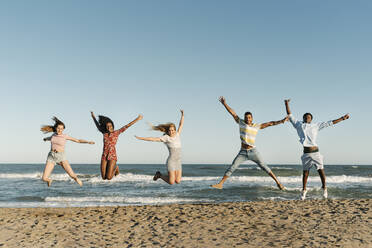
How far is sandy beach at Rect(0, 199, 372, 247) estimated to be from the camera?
751cm

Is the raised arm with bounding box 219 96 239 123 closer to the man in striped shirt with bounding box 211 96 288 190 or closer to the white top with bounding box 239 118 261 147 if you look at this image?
the man in striped shirt with bounding box 211 96 288 190

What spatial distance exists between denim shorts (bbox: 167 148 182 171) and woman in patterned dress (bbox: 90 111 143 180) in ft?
4.16

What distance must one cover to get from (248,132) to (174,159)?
6.70 feet

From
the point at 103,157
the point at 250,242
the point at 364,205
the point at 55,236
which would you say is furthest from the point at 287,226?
the point at 55,236

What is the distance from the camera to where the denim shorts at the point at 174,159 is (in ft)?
26.9

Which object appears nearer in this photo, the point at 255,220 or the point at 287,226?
the point at 287,226

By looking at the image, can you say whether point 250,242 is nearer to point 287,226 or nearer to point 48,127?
point 287,226

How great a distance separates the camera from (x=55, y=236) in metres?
8.48

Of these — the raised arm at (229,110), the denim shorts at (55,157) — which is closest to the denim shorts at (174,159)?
the raised arm at (229,110)

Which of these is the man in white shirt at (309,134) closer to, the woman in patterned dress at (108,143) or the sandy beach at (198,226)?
the sandy beach at (198,226)

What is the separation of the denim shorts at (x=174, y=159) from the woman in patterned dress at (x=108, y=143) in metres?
1.27

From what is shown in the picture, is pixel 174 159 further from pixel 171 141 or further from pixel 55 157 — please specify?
pixel 55 157

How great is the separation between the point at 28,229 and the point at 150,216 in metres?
3.60

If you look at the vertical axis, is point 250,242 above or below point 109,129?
below
